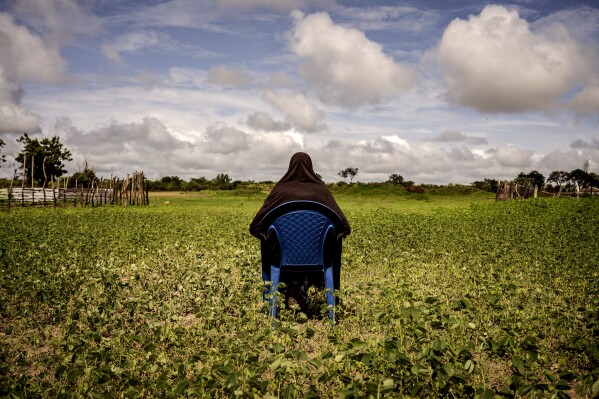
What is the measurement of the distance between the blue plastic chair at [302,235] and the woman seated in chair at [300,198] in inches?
2.3

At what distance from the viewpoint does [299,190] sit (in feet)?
18.6

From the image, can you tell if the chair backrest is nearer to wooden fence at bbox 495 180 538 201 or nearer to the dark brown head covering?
the dark brown head covering

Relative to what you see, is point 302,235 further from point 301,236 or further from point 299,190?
point 299,190

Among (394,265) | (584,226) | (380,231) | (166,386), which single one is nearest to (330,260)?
(166,386)

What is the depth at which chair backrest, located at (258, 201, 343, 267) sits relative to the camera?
555 cm

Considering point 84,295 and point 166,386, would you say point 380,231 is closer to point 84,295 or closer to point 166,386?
point 84,295

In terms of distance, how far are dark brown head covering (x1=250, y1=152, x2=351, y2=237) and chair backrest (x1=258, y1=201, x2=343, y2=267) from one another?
75 mm

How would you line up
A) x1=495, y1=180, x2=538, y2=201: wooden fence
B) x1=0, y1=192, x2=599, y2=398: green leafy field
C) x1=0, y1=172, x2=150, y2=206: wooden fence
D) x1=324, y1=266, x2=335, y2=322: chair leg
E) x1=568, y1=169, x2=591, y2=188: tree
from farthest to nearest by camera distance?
x1=568, y1=169, x2=591, y2=188: tree
x1=495, y1=180, x2=538, y2=201: wooden fence
x1=0, y1=172, x2=150, y2=206: wooden fence
x1=324, y1=266, x2=335, y2=322: chair leg
x1=0, y1=192, x2=599, y2=398: green leafy field

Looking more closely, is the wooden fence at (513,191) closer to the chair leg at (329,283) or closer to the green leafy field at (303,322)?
the green leafy field at (303,322)

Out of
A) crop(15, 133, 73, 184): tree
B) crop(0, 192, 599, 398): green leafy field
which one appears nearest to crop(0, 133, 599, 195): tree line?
crop(15, 133, 73, 184): tree

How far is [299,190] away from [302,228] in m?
0.49

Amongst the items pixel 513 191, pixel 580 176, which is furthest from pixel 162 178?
pixel 580 176

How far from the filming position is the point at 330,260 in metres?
5.77

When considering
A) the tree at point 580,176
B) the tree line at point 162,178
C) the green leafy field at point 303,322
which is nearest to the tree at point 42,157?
the tree line at point 162,178
